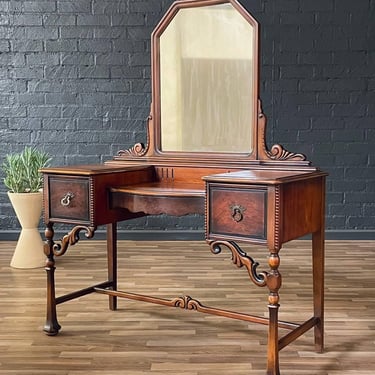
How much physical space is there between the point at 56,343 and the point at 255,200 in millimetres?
1081

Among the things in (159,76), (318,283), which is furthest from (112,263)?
(318,283)

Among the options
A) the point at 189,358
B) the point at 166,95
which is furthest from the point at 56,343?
the point at 166,95

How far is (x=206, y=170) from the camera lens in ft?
8.20

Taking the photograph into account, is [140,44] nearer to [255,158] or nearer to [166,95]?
[166,95]

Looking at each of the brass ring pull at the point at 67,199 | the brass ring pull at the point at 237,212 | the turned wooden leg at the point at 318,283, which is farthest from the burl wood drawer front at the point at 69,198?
the turned wooden leg at the point at 318,283

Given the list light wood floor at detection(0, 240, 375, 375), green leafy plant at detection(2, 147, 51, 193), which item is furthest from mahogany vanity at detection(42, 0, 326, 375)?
green leafy plant at detection(2, 147, 51, 193)

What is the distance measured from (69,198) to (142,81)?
223cm

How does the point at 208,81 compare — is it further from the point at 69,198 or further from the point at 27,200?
the point at 27,200

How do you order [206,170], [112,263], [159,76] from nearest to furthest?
1. [206,170]
2. [159,76]
3. [112,263]

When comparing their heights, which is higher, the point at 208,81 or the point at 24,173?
the point at 208,81

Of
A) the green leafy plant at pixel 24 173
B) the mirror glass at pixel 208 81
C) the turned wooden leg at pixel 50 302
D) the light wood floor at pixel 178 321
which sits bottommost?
the light wood floor at pixel 178 321

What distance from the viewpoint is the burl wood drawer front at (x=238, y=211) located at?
6.54 feet

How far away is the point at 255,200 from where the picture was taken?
78.8 inches

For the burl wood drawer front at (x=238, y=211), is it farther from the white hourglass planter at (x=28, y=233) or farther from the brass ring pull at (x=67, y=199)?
the white hourglass planter at (x=28, y=233)
